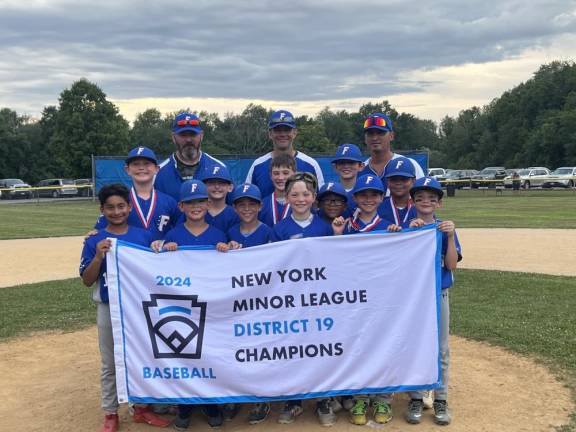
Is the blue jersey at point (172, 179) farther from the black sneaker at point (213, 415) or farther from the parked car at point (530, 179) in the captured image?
the parked car at point (530, 179)

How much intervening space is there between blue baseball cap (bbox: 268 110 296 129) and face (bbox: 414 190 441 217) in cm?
157

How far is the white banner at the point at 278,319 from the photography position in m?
4.70

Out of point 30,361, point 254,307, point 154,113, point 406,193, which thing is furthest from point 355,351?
point 154,113

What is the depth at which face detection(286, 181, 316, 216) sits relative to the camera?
15.9 ft

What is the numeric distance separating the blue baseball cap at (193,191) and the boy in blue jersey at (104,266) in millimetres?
478

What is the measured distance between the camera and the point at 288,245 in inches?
186

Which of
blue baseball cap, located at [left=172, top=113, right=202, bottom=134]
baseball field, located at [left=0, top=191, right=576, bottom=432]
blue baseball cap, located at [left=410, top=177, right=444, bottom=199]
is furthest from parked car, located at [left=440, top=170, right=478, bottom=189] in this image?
blue baseball cap, located at [left=410, top=177, right=444, bottom=199]

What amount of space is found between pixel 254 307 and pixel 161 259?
2.86 feet

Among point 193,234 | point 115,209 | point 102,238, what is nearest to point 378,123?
point 193,234

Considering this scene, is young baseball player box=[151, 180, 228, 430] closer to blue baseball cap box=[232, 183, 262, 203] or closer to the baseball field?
the baseball field

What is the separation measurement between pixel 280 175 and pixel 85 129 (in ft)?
170

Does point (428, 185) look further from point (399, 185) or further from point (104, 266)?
point (104, 266)

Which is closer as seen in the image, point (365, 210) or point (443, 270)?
point (443, 270)

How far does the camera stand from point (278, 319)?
471cm
